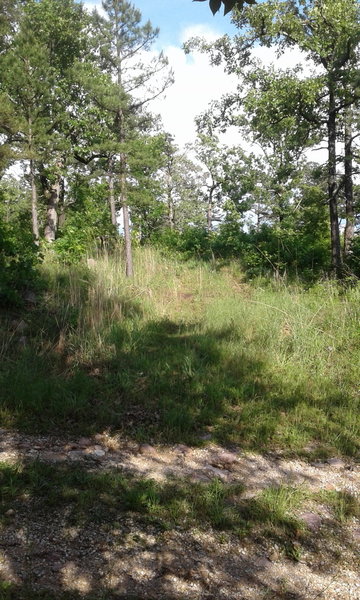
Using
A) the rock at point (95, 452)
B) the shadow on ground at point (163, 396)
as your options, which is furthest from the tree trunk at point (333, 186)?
the rock at point (95, 452)

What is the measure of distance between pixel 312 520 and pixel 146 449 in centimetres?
161

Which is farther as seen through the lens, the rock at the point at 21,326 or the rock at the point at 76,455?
the rock at the point at 21,326

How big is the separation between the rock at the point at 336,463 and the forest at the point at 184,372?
0.02m

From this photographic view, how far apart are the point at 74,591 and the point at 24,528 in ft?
2.19

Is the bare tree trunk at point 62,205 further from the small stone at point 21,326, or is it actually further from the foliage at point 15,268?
the small stone at point 21,326

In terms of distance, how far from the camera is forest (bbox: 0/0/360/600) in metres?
2.74

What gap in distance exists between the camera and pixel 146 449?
4.15m

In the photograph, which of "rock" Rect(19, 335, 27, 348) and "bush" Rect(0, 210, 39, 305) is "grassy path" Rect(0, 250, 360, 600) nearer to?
"rock" Rect(19, 335, 27, 348)

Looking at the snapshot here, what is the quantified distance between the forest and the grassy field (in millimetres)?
32

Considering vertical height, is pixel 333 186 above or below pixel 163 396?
above

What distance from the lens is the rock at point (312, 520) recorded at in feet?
10.4

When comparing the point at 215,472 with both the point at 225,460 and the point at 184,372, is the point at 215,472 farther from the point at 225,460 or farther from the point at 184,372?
the point at 184,372

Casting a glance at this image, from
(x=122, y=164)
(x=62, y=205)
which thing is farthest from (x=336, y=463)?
(x=62, y=205)

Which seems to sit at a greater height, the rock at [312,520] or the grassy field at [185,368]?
the grassy field at [185,368]
